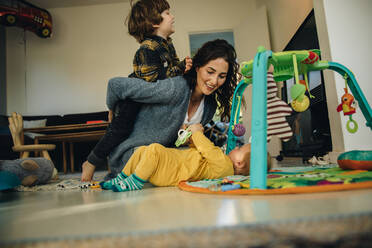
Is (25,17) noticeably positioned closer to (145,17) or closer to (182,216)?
(145,17)

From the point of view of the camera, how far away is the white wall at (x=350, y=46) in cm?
143

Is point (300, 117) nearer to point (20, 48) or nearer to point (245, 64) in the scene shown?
point (245, 64)

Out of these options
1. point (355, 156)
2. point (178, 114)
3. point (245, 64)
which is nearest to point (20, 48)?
point (178, 114)

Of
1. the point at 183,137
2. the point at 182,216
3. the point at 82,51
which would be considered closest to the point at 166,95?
the point at 183,137

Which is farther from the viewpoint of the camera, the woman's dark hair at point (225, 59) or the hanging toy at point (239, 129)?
the woman's dark hair at point (225, 59)

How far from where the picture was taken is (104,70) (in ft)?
16.2

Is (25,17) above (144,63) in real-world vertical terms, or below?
above

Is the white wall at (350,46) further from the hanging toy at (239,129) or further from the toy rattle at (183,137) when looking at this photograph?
the toy rattle at (183,137)

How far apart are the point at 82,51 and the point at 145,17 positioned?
3827 millimetres

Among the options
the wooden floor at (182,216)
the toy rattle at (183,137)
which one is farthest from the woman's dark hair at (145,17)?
the wooden floor at (182,216)

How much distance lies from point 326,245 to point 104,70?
501 centimetres

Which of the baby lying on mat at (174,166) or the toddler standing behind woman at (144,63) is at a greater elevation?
the toddler standing behind woman at (144,63)

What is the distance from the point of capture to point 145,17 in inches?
65.5

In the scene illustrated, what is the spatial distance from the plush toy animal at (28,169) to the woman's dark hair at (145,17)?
1006mm
